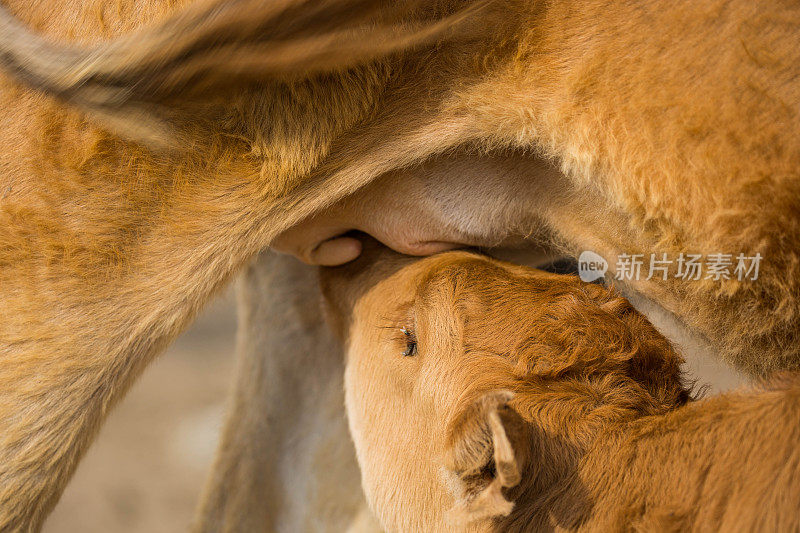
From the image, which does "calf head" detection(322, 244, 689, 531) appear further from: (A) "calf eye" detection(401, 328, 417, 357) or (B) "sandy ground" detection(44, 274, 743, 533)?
(B) "sandy ground" detection(44, 274, 743, 533)

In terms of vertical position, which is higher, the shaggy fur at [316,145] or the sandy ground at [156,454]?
the shaggy fur at [316,145]

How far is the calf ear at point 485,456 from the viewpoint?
1.14m

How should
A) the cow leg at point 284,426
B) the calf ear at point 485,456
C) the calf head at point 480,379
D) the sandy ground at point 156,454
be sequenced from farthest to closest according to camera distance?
the sandy ground at point 156,454
the cow leg at point 284,426
the calf head at point 480,379
the calf ear at point 485,456

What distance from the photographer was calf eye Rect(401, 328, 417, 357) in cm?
172

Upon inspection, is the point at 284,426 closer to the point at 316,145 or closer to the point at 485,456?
the point at 316,145

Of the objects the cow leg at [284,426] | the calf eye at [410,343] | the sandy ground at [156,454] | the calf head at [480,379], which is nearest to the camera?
the calf head at [480,379]

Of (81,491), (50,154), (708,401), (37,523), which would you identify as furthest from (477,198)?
(81,491)

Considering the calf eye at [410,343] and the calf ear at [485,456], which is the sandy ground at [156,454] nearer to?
the calf eye at [410,343]

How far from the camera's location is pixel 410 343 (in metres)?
1.74

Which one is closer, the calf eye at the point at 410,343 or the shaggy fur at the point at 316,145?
the shaggy fur at the point at 316,145

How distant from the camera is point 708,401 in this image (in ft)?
4.25

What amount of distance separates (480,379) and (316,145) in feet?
1.86

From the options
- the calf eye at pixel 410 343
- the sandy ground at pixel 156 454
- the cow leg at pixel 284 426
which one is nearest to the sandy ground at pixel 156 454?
the sandy ground at pixel 156 454

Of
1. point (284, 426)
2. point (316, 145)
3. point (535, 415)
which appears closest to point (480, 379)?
point (535, 415)
